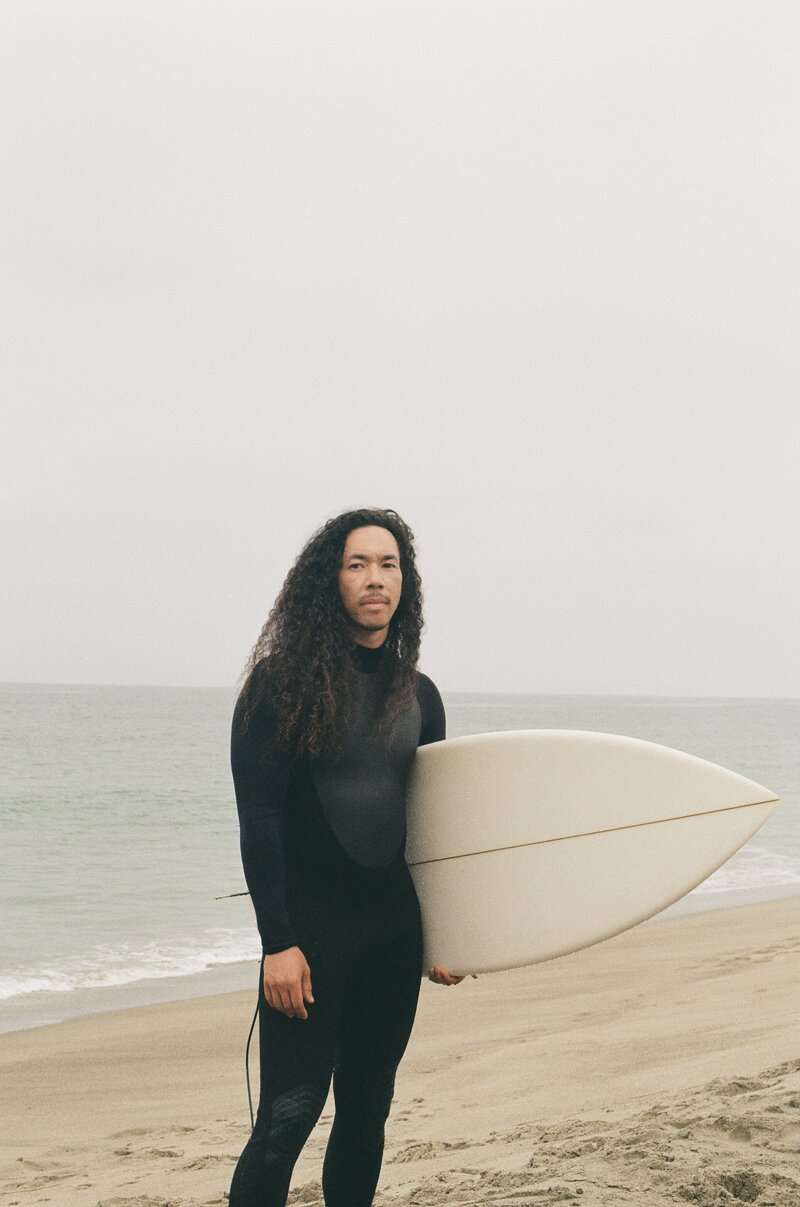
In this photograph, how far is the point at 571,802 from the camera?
8.40ft

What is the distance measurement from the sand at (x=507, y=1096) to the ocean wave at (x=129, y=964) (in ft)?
2.81

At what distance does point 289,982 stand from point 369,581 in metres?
0.74

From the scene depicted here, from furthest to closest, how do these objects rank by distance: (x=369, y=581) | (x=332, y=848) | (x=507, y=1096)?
1. (x=507, y=1096)
2. (x=369, y=581)
3. (x=332, y=848)

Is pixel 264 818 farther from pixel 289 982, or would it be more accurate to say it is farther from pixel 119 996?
pixel 119 996

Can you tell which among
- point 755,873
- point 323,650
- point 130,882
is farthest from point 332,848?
point 755,873

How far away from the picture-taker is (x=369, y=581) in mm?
2102

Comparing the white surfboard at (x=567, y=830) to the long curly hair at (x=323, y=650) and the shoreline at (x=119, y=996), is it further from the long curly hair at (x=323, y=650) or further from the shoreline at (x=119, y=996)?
the shoreline at (x=119, y=996)

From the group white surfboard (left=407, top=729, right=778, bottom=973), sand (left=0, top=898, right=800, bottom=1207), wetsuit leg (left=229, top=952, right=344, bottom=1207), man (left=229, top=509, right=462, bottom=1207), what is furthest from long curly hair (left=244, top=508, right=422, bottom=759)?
sand (left=0, top=898, right=800, bottom=1207)

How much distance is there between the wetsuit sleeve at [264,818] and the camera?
6.26 feet

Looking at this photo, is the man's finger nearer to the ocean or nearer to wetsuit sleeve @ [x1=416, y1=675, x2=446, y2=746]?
wetsuit sleeve @ [x1=416, y1=675, x2=446, y2=746]

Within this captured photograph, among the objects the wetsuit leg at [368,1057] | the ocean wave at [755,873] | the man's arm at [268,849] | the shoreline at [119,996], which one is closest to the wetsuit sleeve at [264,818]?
the man's arm at [268,849]

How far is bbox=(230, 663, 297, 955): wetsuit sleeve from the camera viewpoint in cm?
191

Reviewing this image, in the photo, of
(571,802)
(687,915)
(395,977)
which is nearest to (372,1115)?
(395,977)

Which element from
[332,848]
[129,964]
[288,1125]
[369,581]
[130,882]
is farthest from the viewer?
[130,882]
